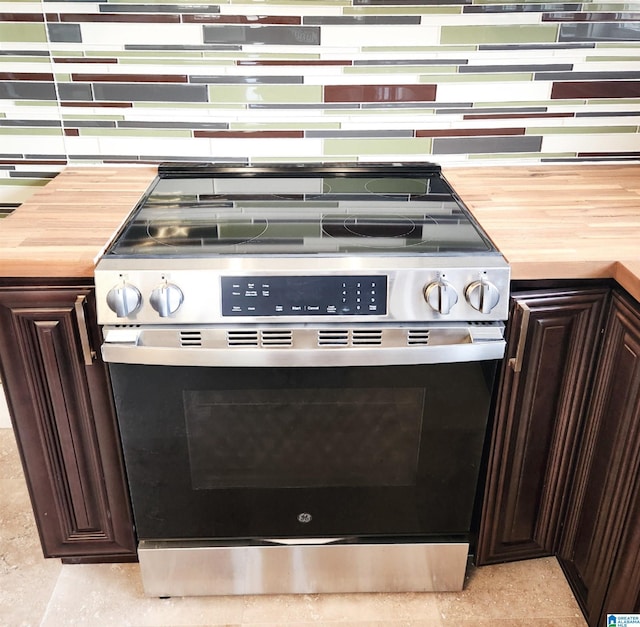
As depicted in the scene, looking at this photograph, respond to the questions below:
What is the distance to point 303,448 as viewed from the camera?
1.37m

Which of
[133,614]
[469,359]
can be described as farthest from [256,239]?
[133,614]

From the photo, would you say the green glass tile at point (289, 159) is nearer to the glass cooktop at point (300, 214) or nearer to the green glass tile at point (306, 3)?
the glass cooktop at point (300, 214)

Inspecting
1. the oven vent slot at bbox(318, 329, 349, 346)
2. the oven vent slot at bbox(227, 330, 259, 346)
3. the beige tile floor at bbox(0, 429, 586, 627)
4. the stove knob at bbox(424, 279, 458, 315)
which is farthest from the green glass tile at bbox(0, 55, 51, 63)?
the beige tile floor at bbox(0, 429, 586, 627)

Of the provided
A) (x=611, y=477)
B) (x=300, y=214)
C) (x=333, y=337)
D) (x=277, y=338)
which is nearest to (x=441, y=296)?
(x=333, y=337)

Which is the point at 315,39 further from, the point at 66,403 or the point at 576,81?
the point at 66,403

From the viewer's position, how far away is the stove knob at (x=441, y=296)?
1190 millimetres

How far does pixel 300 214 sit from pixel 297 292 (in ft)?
1.02

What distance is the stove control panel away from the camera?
1.19 metres

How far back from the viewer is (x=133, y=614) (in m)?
1.50

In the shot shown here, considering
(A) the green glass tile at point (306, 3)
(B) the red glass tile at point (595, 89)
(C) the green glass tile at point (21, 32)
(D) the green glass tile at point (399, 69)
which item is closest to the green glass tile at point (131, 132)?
(C) the green glass tile at point (21, 32)

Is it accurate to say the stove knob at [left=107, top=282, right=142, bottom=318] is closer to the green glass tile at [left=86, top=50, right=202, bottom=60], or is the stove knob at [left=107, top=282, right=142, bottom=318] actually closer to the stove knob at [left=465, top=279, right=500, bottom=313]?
the stove knob at [left=465, top=279, right=500, bottom=313]

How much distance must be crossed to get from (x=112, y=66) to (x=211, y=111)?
273 mm

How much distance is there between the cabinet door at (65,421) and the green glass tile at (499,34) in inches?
44.2

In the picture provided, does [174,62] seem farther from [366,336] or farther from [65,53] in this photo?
[366,336]
